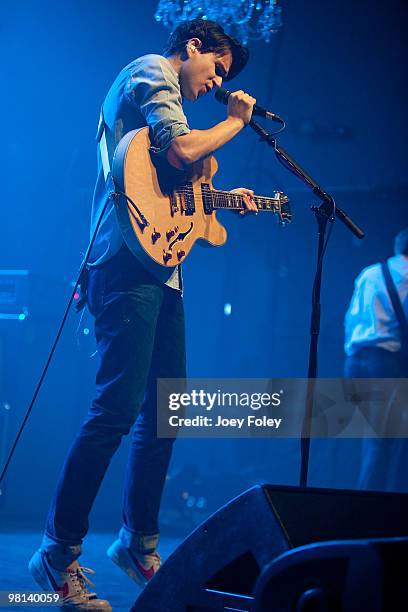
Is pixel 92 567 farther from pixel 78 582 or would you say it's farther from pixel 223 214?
pixel 223 214

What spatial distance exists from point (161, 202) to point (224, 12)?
2541 mm

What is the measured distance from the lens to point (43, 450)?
188 inches

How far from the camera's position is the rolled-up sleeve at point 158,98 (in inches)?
94.4

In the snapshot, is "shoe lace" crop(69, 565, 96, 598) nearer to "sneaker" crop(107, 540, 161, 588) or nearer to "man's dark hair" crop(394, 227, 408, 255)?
"sneaker" crop(107, 540, 161, 588)

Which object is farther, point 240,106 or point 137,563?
point 240,106

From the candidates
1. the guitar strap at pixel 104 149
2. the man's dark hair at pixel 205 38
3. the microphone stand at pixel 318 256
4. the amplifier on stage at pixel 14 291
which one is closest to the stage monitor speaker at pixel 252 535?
the microphone stand at pixel 318 256

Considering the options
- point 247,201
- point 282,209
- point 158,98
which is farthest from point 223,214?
point 158,98

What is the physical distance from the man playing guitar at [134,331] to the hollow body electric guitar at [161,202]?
0.16 feet

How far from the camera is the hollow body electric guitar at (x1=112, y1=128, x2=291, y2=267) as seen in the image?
2418mm

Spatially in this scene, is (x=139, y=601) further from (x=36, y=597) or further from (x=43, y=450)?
(x=43, y=450)

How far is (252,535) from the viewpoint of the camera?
5.01 feet

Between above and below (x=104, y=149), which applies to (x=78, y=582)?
below

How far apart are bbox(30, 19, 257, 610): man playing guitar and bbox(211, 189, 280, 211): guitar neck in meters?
0.23

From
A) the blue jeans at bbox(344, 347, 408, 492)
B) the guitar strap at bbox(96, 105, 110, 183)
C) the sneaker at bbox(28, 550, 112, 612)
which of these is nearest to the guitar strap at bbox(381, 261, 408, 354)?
the blue jeans at bbox(344, 347, 408, 492)
